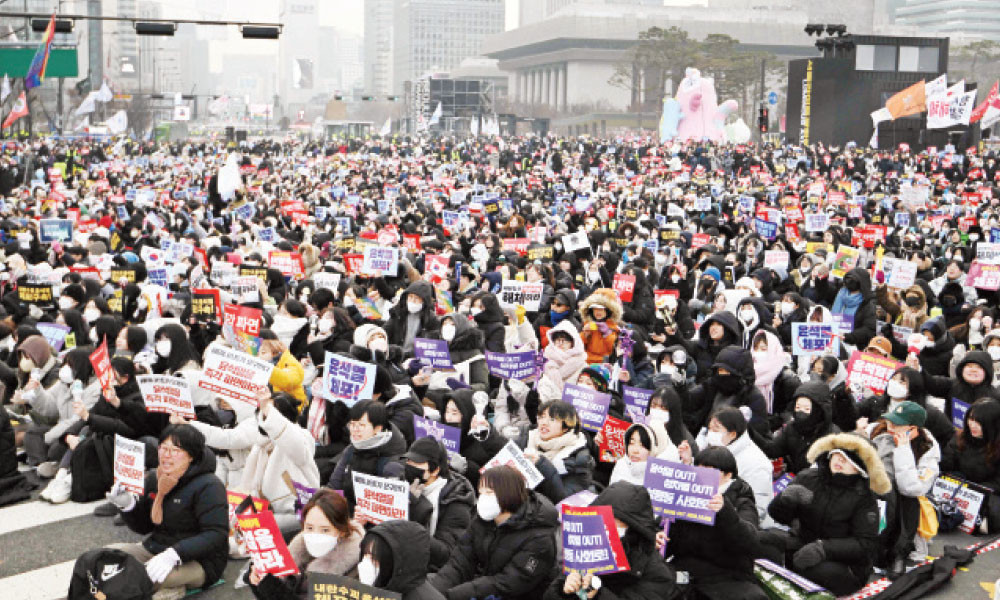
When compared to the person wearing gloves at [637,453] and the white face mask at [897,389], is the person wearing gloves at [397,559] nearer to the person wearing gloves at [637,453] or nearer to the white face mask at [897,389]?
the person wearing gloves at [637,453]

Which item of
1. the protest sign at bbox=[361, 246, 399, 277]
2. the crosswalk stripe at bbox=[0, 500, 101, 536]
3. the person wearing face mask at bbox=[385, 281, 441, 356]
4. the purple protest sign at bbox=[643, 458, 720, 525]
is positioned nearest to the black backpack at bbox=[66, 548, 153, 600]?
the crosswalk stripe at bbox=[0, 500, 101, 536]

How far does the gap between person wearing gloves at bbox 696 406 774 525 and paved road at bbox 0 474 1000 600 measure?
1164 millimetres

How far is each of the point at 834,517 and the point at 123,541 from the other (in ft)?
15.6

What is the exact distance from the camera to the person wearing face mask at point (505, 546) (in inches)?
235

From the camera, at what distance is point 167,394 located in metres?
7.85

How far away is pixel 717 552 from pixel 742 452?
1.22 m

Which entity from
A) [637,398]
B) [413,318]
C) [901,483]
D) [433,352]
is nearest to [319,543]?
[637,398]

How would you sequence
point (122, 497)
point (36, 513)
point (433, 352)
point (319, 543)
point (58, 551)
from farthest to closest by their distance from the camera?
point (433, 352) < point (36, 513) < point (58, 551) < point (122, 497) < point (319, 543)

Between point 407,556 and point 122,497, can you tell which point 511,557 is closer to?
point 407,556

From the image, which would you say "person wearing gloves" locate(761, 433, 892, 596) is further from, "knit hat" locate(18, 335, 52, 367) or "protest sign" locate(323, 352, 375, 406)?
"knit hat" locate(18, 335, 52, 367)

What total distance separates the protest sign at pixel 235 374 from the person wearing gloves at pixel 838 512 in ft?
10.7

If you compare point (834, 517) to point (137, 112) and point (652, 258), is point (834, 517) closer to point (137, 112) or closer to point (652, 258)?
point (652, 258)

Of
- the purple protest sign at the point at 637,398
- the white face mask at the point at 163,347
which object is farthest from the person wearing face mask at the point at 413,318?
the purple protest sign at the point at 637,398

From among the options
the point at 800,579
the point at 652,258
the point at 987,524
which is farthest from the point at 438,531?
the point at 652,258
